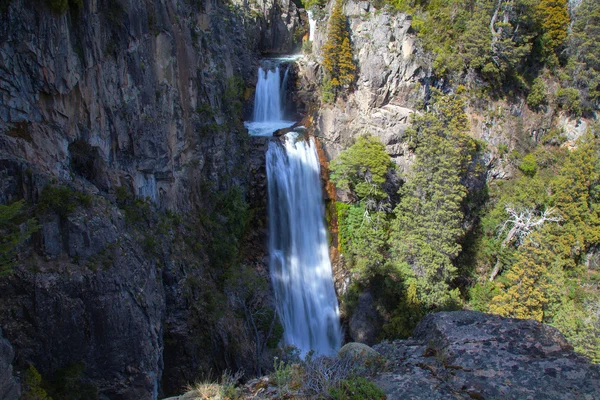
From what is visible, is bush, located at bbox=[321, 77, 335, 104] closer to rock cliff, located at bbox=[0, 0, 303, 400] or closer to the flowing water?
the flowing water

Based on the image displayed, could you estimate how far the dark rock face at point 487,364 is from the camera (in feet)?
21.3

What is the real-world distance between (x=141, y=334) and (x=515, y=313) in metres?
19.2

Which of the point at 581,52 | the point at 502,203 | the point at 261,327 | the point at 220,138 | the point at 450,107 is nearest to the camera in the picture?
the point at 261,327

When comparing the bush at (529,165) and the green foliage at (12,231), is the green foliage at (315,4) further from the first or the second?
the green foliage at (12,231)

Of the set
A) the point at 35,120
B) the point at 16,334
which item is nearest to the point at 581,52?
the point at 35,120

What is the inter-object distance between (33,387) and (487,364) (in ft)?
29.7

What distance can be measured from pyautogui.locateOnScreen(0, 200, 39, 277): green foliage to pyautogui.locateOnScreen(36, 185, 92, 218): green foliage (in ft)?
1.50

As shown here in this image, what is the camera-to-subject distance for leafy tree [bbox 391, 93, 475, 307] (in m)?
21.7

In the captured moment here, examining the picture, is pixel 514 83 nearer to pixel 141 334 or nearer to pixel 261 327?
pixel 261 327

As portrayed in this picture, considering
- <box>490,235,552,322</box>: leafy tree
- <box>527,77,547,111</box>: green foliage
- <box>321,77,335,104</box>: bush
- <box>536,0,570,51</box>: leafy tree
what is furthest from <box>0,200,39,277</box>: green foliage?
<box>536,0,570,51</box>: leafy tree

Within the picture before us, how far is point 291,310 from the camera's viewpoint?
22438 mm

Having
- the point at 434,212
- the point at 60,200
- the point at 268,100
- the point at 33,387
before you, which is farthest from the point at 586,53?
the point at 33,387

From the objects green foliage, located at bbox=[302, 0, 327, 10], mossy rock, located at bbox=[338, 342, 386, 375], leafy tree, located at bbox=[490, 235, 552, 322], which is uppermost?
green foliage, located at bbox=[302, 0, 327, 10]

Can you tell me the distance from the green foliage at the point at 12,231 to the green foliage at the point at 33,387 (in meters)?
2.20
